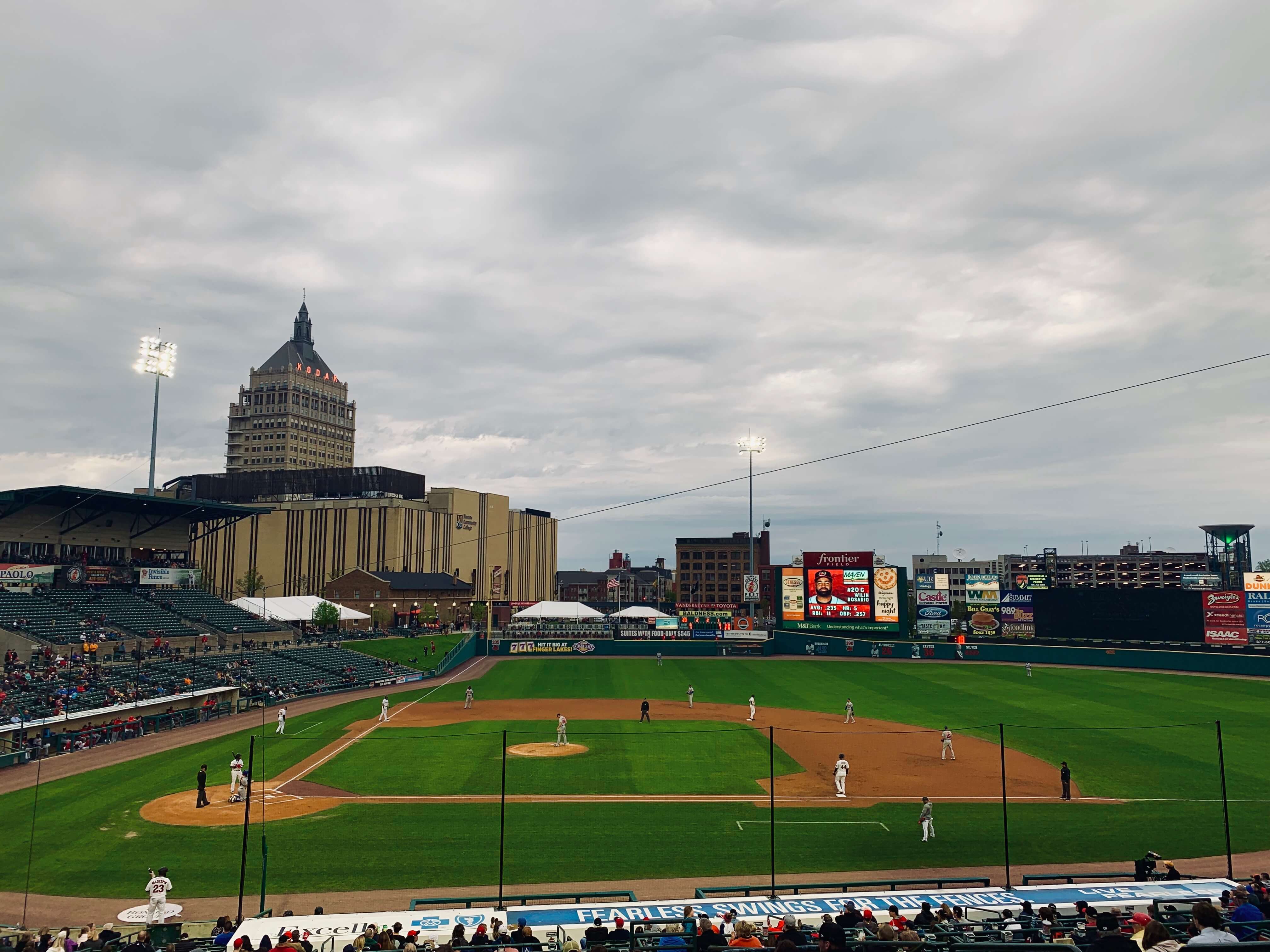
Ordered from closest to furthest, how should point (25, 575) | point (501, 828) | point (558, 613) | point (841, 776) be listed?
point (501, 828), point (841, 776), point (25, 575), point (558, 613)

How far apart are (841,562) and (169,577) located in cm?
5978

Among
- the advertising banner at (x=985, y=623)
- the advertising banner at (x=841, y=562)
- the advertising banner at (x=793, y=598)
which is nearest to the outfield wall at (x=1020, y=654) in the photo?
the advertising banner at (x=985, y=623)

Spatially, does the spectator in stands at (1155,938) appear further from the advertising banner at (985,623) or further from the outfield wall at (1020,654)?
the advertising banner at (985,623)

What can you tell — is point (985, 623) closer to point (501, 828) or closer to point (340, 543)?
point (501, 828)

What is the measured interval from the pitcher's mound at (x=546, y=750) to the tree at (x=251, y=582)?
98311 millimetres

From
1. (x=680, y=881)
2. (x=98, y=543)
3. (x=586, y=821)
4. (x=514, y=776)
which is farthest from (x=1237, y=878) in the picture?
(x=98, y=543)

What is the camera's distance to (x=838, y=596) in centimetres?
7512

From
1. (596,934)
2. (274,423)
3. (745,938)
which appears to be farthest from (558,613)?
(274,423)

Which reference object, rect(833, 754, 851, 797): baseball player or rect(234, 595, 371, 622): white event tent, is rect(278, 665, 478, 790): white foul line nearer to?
rect(234, 595, 371, 622): white event tent

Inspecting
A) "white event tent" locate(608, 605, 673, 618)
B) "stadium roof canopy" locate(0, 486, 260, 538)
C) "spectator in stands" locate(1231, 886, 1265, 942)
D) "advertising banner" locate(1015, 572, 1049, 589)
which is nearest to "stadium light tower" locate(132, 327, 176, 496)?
"stadium roof canopy" locate(0, 486, 260, 538)

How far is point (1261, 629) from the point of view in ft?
227

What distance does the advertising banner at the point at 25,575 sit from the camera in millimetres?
52375

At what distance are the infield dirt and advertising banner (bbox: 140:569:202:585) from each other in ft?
97.3

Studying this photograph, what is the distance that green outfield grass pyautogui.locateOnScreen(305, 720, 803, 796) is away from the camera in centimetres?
3058
